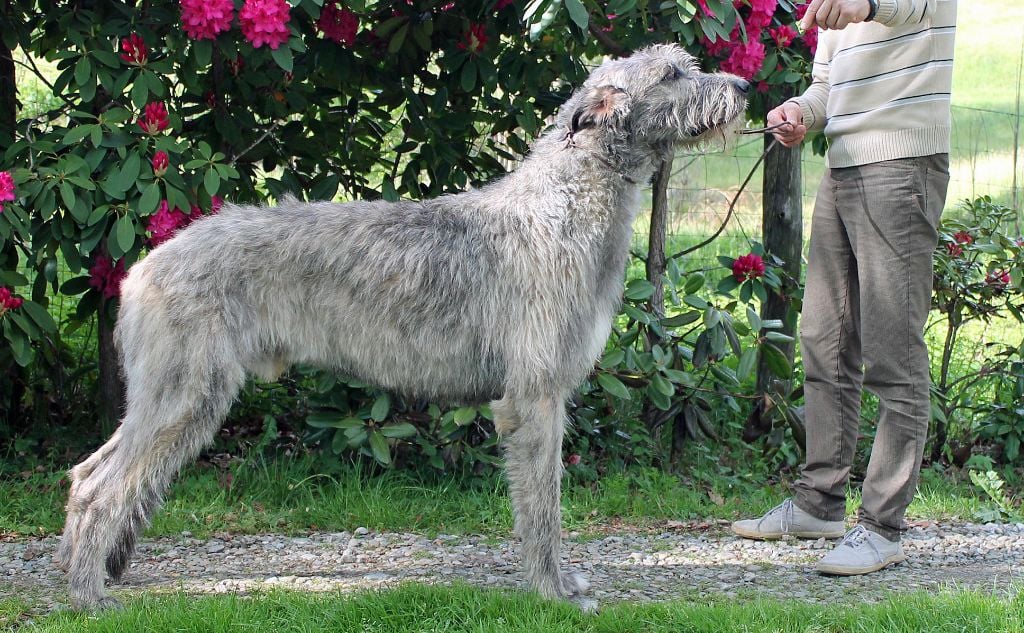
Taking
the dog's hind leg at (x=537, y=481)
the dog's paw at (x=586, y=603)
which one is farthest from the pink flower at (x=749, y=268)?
the dog's paw at (x=586, y=603)

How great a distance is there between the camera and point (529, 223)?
4281 mm

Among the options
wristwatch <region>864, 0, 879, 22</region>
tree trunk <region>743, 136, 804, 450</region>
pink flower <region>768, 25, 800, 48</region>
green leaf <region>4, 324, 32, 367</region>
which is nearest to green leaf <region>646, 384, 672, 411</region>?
tree trunk <region>743, 136, 804, 450</region>

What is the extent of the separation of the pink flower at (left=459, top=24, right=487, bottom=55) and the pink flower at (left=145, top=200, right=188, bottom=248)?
1.71m

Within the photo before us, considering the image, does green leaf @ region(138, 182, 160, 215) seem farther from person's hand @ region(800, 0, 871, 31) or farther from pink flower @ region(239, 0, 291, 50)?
person's hand @ region(800, 0, 871, 31)

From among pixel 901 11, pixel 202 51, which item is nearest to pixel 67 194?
pixel 202 51

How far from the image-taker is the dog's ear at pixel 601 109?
422cm

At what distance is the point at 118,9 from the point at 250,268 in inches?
71.1

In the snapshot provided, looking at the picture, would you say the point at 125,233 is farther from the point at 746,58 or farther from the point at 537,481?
the point at 746,58

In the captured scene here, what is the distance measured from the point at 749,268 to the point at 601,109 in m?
1.80

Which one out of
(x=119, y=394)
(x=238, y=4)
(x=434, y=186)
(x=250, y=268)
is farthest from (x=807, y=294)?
(x=119, y=394)

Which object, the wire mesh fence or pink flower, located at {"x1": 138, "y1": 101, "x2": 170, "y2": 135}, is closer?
pink flower, located at {"x1": 138, "y1": 101, "x2": 170, "y2": 135}

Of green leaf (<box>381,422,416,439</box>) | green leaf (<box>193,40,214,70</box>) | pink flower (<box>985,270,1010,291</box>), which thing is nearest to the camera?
green leaf (<box>193,40,214,70</box>)

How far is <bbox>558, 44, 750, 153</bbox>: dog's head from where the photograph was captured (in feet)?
13.9

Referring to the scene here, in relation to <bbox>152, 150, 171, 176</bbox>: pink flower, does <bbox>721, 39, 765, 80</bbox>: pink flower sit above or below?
above
